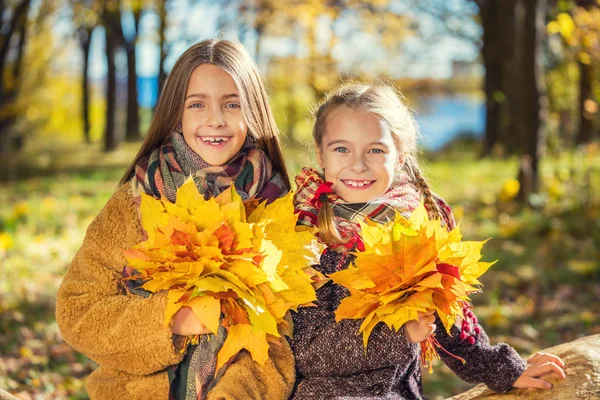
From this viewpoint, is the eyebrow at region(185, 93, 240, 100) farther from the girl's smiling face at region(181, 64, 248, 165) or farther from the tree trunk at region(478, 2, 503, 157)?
the tree trunk at region(478, 2, 503, 157)

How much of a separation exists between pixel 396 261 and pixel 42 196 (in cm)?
872

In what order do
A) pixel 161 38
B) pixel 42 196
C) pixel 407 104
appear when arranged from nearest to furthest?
pixel 407 104 → pixel 42 196 → pixel 161 38

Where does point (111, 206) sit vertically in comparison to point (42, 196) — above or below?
above

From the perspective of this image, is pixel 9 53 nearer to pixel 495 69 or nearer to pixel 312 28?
pixel 312 28

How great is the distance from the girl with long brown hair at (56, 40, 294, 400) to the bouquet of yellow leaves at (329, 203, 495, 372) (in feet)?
1.18

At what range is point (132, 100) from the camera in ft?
58.0

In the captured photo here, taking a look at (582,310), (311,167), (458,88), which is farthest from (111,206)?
(458,88)

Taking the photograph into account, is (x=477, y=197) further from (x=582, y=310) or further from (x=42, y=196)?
(x=42, y=196)

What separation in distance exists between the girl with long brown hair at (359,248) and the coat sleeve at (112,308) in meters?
0.48

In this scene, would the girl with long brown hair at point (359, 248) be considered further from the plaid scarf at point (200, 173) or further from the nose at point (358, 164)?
the plaid scarf at point (200, 173)

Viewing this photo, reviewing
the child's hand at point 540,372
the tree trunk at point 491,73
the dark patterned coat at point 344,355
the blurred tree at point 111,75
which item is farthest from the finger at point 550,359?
the blurred tree at point 111,75

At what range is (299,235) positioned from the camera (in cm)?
235

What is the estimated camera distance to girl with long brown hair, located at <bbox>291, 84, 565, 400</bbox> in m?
2.41

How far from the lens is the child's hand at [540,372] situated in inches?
106
